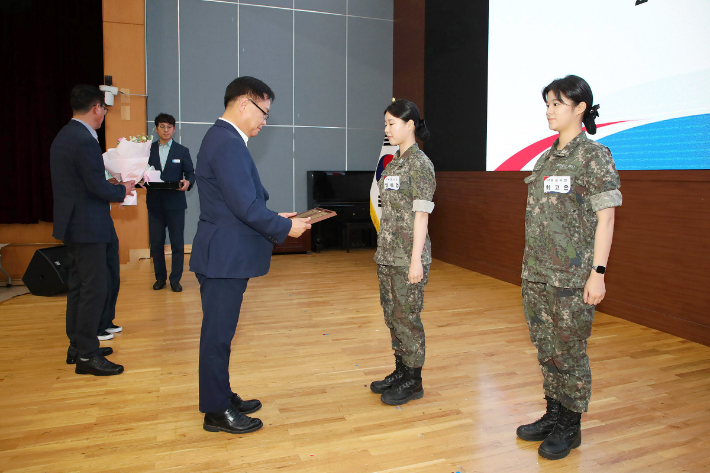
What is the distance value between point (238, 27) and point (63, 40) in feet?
7.74

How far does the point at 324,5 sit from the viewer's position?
7680 millimetres

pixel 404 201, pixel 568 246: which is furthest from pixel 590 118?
pixel 404 201

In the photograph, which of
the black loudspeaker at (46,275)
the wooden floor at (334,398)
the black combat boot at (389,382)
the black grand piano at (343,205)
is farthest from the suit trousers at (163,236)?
the black combat boot at (389,382)

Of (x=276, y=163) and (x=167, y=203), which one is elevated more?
(x=276, y=163)

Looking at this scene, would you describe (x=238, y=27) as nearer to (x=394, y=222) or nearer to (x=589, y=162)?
Answer: (x=394, y=222)

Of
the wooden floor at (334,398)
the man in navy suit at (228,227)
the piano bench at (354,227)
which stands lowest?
the wooden floor at (334,398)

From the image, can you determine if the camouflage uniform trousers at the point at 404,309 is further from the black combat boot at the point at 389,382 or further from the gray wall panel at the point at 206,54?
the gray wall panel at the point at 206,54

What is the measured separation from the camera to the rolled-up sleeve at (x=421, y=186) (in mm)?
2328

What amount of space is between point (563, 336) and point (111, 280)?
2.93 meters

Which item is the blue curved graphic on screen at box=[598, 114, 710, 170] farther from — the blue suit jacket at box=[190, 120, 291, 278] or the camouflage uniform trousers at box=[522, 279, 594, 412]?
the blue suit jacket at box=[190, 120, 291, 278]

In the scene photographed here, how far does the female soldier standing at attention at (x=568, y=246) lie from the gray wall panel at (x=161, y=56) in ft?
20.6

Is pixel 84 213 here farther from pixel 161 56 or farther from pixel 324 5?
pixel 324 5

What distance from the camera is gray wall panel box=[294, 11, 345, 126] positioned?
25.1ft

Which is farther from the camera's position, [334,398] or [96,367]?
[96,367]
